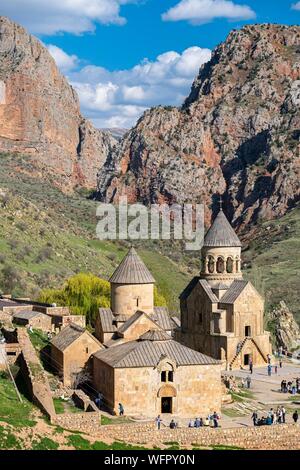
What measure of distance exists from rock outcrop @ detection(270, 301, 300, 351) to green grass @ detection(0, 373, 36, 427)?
1201 inches

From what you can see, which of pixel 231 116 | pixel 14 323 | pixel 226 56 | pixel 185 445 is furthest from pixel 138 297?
pixel 226 56

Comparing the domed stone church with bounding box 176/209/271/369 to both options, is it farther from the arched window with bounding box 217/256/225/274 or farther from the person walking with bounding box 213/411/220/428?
the person walking with bounding box 213/411/220/428

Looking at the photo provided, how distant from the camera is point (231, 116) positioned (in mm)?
150000

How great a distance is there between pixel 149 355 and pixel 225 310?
1364 cm

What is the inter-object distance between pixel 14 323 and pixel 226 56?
4994 inches

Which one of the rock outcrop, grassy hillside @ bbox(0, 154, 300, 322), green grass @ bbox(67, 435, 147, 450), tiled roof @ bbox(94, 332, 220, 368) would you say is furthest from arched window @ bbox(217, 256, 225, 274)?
green grass @ bbox(67, 435, 147, 450)

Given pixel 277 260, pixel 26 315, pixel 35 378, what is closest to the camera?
pixel 35 378

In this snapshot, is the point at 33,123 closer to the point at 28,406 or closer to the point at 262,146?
the point at 262,146

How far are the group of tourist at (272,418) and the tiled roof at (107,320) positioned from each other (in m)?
8.71

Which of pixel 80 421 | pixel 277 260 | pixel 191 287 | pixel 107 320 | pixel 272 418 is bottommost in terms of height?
pixel 272 418

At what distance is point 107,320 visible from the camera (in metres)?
38.0

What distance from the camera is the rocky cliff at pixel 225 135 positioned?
13988 centimetres

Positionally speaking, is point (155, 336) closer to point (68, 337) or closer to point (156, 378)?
point (156, 378)

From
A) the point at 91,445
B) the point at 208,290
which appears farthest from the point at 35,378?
the point at 208,290
